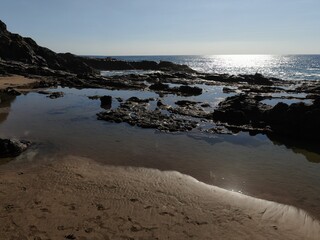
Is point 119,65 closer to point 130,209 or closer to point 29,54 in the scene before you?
point 29,54

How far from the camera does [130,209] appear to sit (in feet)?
38.1

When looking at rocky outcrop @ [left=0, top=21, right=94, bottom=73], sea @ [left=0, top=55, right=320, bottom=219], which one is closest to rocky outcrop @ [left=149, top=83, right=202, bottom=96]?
sea @ [left=0, top=55, right=320, bottom=219]

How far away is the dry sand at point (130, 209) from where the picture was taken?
10.1m

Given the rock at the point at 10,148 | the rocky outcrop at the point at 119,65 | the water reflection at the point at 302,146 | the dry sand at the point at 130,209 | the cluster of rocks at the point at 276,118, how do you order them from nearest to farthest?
the dry sand at the point at 130,209 → the rock at the point at 10,148 → the water reflection at the point at 302,146 → the cluster of rocks at the point at 276,118 → the rocky outcrop at the point at 119,65

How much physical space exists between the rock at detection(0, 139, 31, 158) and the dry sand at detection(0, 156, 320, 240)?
1886 mm

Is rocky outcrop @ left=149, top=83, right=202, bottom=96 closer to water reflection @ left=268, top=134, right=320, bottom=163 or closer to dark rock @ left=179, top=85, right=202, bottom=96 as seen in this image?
dark rock @ left=179, top=85, right=202, bottom=96

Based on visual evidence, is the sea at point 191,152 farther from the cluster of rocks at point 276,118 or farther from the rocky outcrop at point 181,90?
the rocky outcrop at point 181,90

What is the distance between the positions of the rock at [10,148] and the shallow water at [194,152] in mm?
589

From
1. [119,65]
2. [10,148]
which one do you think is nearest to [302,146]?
[10,148]

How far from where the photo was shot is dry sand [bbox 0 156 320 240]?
1013 centimetres

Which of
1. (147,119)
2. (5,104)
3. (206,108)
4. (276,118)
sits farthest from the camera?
(206,108)

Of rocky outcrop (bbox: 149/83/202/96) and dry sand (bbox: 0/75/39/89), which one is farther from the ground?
dry sand (bbox: 0/75/39/89)

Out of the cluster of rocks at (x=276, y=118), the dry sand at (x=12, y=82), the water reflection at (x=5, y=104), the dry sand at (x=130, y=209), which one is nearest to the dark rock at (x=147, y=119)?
the cluster of rocks at (x=276, y=118)

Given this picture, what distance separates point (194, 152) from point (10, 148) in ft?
34.5
